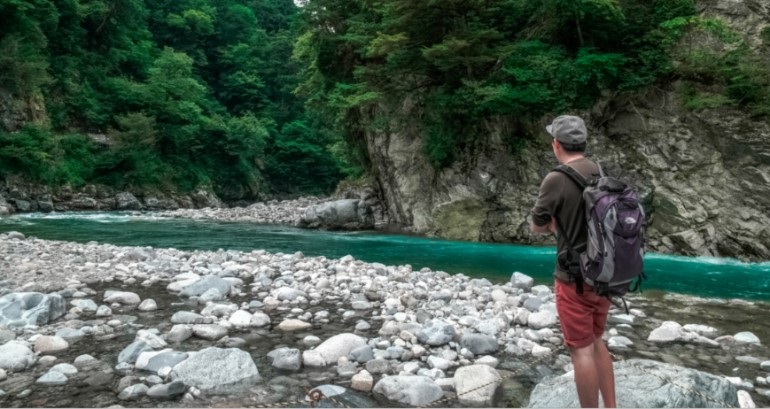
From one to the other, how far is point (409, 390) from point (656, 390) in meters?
1.40

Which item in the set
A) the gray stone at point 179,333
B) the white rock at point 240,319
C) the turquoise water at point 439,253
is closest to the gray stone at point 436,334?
the white rock at point 240,319

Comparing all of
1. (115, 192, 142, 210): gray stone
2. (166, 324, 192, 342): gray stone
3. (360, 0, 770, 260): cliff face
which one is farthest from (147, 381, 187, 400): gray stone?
(115, 192, 142, 210): gray stone

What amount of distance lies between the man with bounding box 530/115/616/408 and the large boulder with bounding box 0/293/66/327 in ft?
14.4

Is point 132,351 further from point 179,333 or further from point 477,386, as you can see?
point 477,386

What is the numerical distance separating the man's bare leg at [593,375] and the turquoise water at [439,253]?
5489mm

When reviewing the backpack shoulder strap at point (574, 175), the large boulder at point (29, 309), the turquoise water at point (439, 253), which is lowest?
the turquoise water at point (439, 253)

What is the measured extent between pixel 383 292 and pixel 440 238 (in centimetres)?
1027

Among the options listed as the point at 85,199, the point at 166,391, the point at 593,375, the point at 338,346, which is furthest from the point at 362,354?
the point at 85,199

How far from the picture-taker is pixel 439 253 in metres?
11.8

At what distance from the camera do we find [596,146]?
14188 millimetres

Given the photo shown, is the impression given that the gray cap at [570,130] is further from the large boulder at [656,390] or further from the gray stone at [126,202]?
the gray stone at [126,202]

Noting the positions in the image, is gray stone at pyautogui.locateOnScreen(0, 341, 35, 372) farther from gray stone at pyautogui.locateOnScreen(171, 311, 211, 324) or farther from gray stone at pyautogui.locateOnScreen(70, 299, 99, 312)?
gray stone at pyautogui.locateOnScreen(70, 299, 99, 312)

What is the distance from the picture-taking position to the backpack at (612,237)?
87.1 inches

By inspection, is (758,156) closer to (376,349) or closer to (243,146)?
(376,349)
